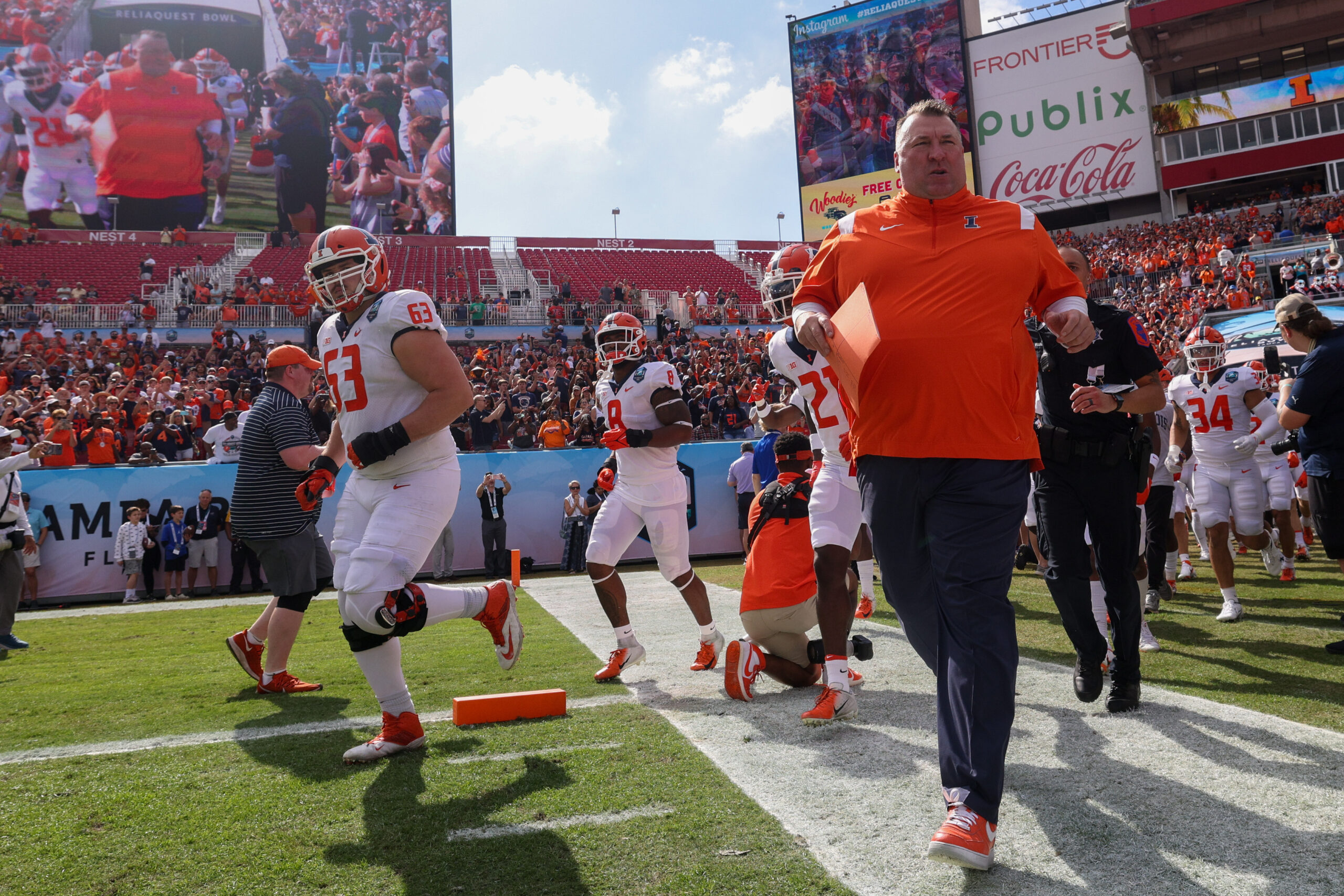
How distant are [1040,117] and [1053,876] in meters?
45.7

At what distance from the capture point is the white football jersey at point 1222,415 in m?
7.16

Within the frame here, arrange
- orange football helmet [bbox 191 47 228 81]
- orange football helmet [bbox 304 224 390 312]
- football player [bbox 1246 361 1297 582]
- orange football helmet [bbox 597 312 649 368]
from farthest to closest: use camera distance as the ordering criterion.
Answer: orange football helmet [bbox 191 47 228 81] → football player [bbox 1246 361 1297 582] → orange football helmet [bbox 597 312 649 368] → orange football helmet [bbox 304 224 390 312]

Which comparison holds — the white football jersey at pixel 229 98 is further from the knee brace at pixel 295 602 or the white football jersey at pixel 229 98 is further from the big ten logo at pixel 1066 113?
the knee brace at pixel 295 602

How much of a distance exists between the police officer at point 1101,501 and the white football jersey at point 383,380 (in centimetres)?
286

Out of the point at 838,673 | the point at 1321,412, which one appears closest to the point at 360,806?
the point at 838,673

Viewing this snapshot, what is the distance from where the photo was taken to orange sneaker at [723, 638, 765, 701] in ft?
14.6

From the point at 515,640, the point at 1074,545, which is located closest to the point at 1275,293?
the point at 1074,545

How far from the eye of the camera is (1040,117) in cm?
4156

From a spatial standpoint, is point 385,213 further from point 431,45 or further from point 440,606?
point 440,606

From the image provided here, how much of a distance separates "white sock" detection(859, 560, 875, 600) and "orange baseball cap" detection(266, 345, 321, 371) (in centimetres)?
470

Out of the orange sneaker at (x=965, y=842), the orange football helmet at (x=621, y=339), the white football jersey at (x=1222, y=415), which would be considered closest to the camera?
the orange sneaker at (x=965, y=842)

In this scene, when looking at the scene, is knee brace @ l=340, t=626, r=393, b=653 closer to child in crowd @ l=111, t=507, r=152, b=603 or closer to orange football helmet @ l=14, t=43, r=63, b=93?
child in crowd @ l=111, t=507, r=152, b=603

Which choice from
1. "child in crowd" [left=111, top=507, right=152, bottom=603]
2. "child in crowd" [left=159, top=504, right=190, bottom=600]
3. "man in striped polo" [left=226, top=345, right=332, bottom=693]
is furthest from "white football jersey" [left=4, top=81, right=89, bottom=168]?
"man in striped polo" [left=226, top=345, right=332, bottom=693]

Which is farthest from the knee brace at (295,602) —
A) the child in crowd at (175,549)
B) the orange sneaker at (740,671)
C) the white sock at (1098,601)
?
the child in crowd at (175,549)
